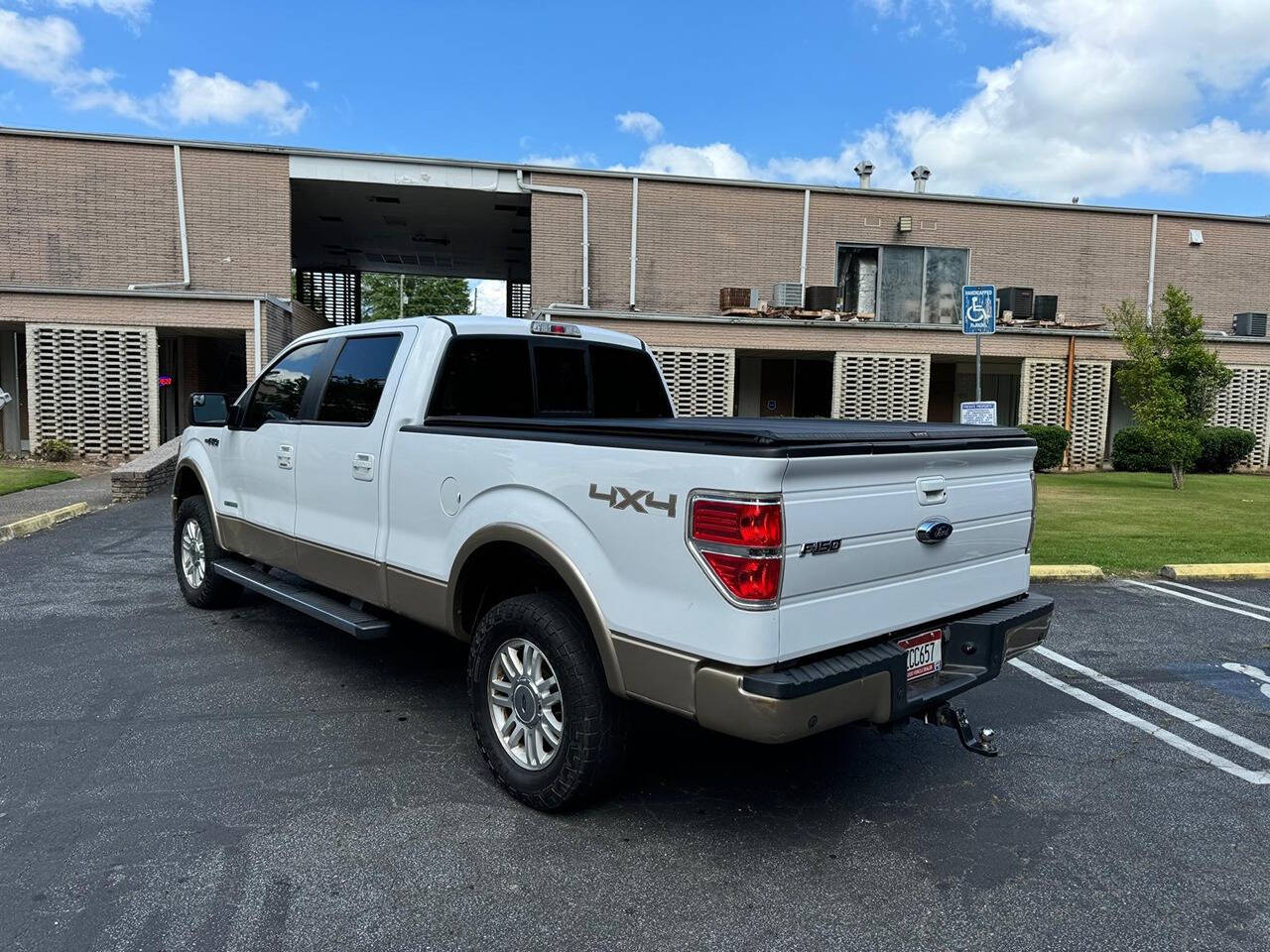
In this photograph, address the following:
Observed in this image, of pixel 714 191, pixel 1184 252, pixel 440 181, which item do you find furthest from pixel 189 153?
pixel 1184 252

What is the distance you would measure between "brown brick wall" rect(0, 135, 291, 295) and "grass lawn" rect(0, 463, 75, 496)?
4167 millimetres

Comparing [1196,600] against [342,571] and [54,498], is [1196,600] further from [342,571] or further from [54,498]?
[54,498]

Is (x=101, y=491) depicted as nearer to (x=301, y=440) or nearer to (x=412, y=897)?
(x=301, y=440)

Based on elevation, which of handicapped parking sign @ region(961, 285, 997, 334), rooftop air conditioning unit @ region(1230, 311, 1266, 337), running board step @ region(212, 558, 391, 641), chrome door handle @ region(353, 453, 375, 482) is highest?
rooftop air conditioning unit @ region(1230, 311, 1266, 337)

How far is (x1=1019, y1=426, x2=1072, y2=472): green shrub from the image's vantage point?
19.4 metres

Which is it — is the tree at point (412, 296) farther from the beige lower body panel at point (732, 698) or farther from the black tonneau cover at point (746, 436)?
the beige lower body panel at point (732, 698)

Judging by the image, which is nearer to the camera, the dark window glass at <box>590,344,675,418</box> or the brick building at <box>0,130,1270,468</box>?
the dark window glass at <box>590,344,675,418</box>

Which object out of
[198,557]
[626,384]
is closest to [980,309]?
[626,384]

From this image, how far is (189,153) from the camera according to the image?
58.3 ft

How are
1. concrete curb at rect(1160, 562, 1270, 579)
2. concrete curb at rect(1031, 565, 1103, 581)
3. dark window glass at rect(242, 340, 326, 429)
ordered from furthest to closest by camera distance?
concrete curb at rect(1160, 562, 1270, 579), concrete curb at rect(1031, 565, 1103, 581), dark window glass at rect(242, 340, 326, 429)

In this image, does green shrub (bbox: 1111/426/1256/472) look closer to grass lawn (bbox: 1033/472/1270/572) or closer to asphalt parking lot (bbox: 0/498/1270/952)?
grass lawn (bbox: 1033/472/1270/572)

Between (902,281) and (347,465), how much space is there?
750 inches

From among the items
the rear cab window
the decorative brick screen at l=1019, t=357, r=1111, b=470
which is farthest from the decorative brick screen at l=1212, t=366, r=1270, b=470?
the rear cab window

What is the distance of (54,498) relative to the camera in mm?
12391
